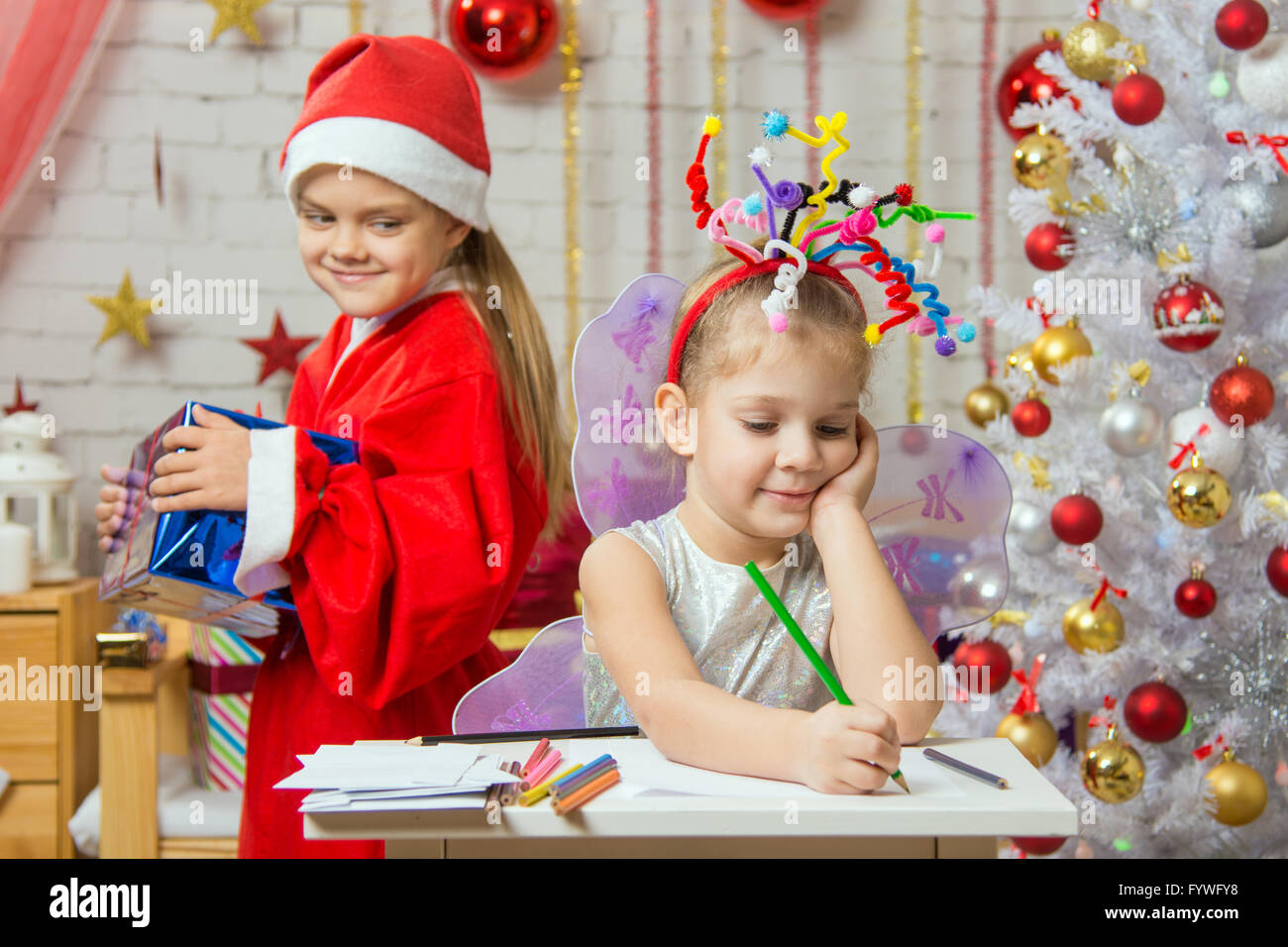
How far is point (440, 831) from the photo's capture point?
0.80 metres

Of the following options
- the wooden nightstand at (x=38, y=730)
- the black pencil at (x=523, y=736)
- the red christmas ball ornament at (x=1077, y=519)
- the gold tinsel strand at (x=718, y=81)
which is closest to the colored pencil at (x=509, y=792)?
the black pencil at (x=523, y=736)

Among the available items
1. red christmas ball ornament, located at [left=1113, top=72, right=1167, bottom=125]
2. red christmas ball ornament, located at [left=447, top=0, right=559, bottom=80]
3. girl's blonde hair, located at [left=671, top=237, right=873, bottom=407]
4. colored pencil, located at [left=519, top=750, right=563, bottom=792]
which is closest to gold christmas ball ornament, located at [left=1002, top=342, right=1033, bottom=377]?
red christmas ball ornament, located at [left=1113, top=72, right=1167, bottom=125]

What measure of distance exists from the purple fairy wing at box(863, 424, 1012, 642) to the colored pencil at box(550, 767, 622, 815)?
1.82 feet

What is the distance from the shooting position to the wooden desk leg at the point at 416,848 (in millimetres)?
827

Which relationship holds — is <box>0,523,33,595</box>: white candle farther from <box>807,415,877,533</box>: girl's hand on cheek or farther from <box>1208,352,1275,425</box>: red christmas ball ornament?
<box>1208,352,1275,425</box>: red christmas ball ornament

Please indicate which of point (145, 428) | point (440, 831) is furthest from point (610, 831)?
point (145, 428)

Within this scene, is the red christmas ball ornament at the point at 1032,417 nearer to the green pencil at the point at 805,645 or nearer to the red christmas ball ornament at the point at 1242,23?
the red christmas ball ornament at the point at 1242,23

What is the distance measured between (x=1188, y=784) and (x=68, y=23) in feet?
7.93

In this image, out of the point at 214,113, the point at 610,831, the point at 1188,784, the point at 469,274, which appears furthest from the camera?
the point at 214,113

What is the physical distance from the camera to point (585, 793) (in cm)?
81

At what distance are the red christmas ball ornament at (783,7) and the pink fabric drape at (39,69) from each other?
4.26 feet

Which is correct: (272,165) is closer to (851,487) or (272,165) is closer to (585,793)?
(851,487)
